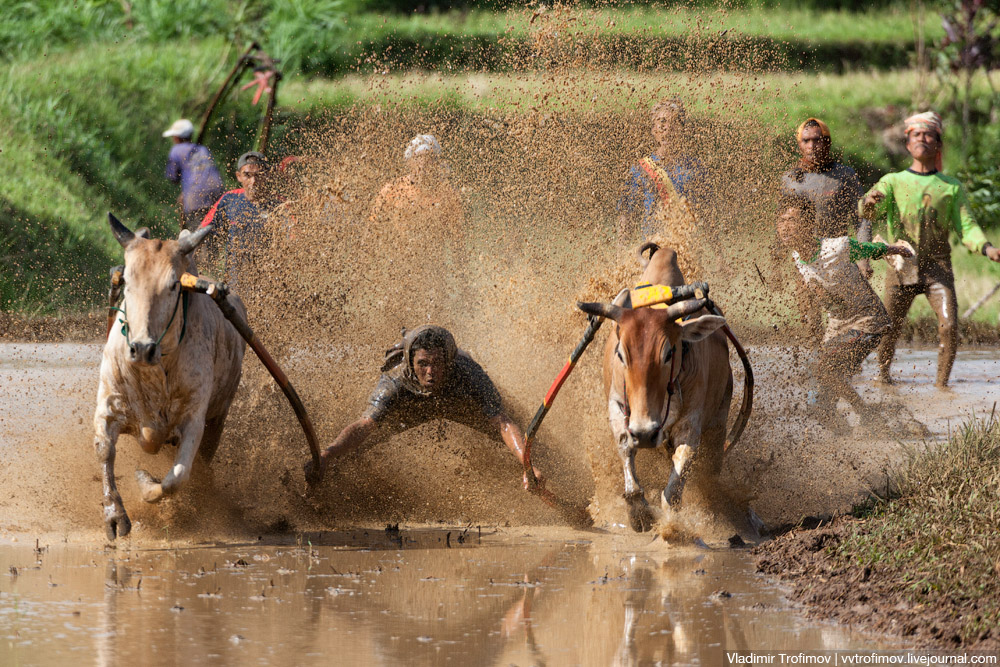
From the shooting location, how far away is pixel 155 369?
6.69 metres

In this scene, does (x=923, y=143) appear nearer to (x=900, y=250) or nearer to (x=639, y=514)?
(x=900, y=250)

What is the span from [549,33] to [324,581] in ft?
18.8

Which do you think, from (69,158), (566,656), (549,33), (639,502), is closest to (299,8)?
(69,158)

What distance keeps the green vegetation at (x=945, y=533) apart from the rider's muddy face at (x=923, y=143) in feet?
10.6

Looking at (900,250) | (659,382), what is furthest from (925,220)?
(659,382)

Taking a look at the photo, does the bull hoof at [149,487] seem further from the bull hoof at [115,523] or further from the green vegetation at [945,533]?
the green vegetation at [945,533]

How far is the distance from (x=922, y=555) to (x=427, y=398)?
2.82 metres

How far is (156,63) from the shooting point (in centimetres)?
1880

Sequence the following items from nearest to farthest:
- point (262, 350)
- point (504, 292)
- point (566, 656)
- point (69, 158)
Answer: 1. point (566, 656)
2. point (262, 350)
3. point (504, 292)
4. point (69, 158)

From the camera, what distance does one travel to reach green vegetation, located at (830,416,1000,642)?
16.9ft

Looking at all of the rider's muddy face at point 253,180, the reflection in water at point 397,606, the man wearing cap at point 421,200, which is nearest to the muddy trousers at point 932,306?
the man wearing cap at point 421,200

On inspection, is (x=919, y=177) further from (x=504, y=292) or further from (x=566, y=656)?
(x=566, y=656)

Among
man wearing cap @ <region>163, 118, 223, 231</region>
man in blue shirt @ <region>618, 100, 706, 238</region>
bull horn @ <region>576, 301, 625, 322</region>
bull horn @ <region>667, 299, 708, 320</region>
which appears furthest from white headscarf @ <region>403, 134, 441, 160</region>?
bull horn @ <region>667, 299, 708, 320</region>

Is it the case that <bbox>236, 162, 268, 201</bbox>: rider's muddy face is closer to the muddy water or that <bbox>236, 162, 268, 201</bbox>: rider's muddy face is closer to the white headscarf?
Answer: the white headscarf
